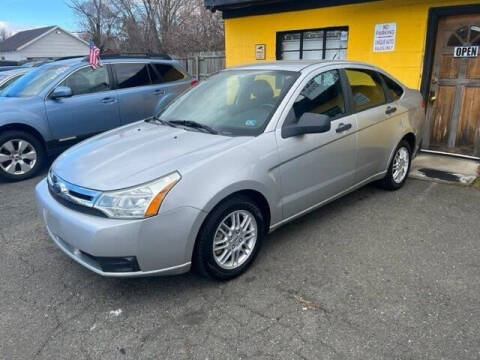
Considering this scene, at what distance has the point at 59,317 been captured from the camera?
2760mm

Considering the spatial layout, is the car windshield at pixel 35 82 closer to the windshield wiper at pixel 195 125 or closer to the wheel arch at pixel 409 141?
the windshield wiper at pixel 195 125

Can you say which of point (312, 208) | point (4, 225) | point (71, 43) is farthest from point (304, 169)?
point (71, 43)

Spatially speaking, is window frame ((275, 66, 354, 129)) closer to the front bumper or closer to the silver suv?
the silver suv

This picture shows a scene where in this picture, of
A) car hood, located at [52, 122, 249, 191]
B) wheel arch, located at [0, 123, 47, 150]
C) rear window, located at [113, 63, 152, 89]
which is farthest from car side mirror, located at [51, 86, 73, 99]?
car hood, located at [52, 122, 249, 191]

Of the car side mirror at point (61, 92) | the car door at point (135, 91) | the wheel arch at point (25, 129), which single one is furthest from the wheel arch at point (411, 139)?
the wheel arch at point (25, 129)

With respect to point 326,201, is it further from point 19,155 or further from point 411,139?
point 19,155

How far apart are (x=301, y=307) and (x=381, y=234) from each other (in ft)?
4.94

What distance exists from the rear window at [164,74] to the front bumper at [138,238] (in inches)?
197

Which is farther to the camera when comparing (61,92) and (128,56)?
(128,56)

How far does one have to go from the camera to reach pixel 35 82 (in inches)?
255

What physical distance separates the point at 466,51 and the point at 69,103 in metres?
6.18

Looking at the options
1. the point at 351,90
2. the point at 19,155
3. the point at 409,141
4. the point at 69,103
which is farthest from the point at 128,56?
the point at 409,141

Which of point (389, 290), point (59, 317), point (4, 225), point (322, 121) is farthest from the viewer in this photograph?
point (4, 225)

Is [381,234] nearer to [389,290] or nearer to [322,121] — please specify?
[389,290]
